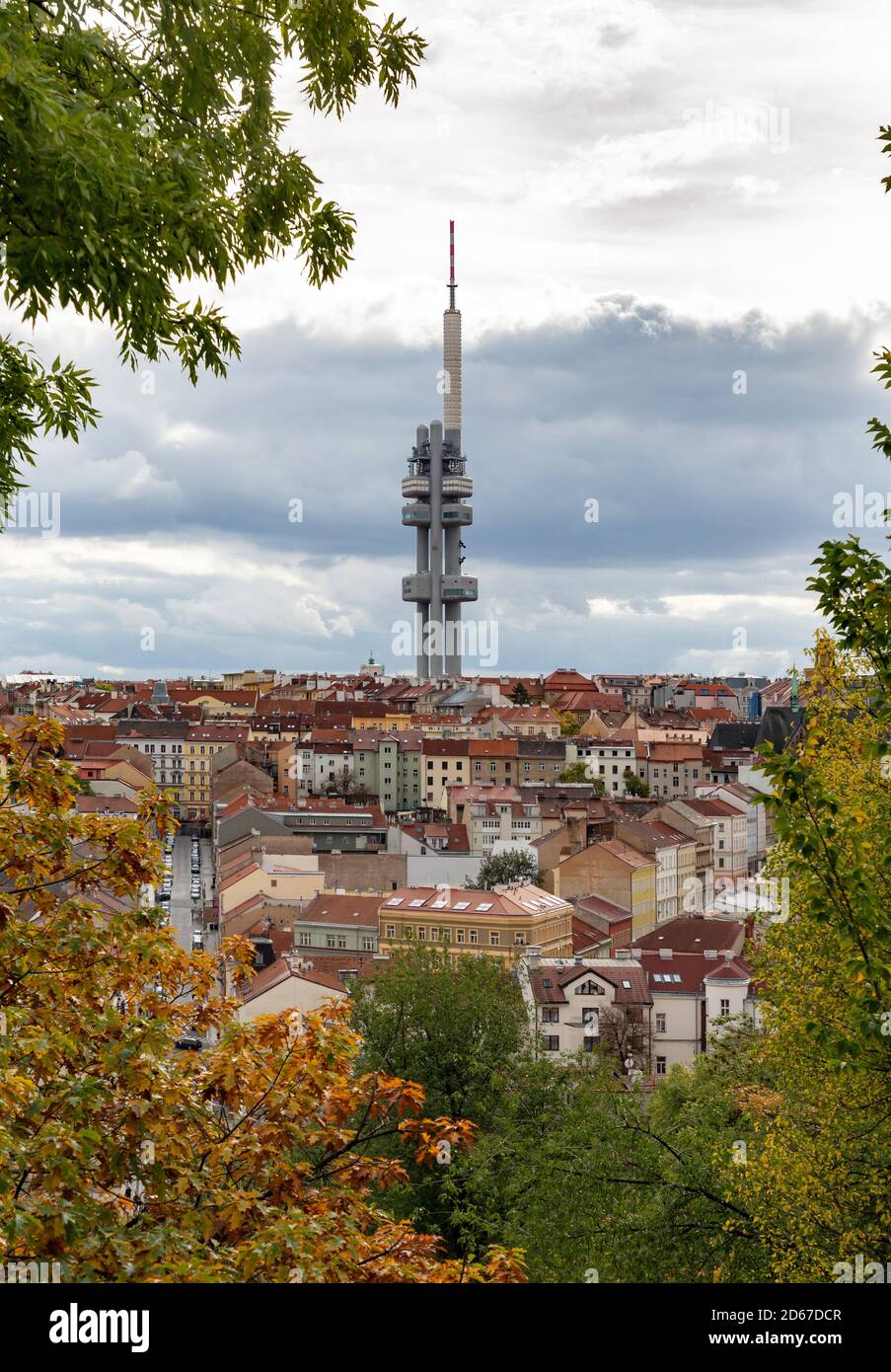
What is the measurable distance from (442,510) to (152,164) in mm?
186722

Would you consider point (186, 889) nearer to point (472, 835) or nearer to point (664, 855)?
point (472, 835)

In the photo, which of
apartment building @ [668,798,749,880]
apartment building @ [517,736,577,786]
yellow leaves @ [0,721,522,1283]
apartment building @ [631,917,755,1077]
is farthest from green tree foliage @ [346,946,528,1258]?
apartment building @ [517,736,577,786]

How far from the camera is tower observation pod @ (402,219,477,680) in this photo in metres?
189

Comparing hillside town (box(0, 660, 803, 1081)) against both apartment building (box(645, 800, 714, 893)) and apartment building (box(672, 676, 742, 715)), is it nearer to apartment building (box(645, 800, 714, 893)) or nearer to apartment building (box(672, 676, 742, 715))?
apartment building (box(645, 800, 714, 893))

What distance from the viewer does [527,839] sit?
84500 millimetres

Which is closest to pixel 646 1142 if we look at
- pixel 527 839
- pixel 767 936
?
pixel 767 936

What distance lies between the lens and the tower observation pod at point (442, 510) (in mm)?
188875

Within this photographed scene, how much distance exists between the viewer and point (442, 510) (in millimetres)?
189625

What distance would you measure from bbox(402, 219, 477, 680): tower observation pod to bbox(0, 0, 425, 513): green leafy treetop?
18404 cm

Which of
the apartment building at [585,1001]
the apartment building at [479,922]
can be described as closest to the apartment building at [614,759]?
the apartment building at [479,922]

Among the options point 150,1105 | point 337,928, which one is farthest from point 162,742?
point 150,1105

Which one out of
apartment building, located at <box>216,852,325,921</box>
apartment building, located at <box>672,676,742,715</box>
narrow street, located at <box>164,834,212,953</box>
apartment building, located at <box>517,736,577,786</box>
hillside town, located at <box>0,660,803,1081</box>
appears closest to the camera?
hillside town, located at <box>0,660,803,1081</box>
